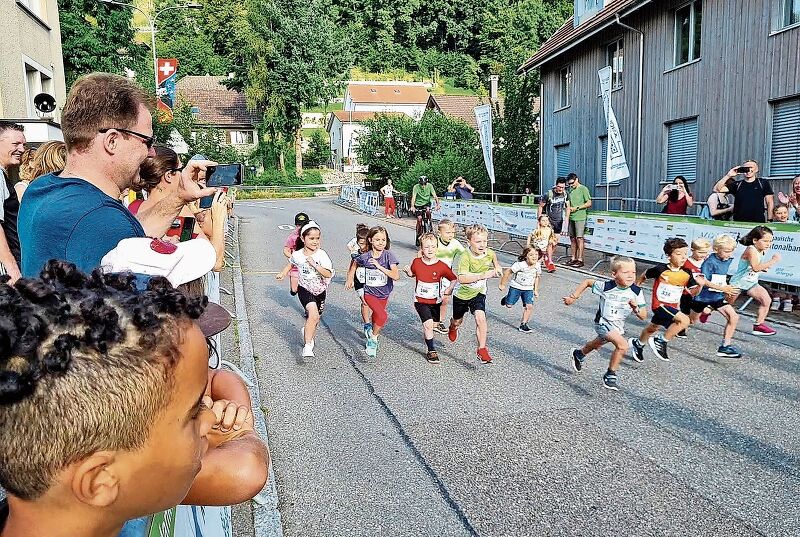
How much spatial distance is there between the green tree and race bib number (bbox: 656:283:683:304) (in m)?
Result: 31.6

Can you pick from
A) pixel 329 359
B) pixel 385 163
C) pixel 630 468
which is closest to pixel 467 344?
pixel 329 359

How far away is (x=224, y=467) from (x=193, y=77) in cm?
8528

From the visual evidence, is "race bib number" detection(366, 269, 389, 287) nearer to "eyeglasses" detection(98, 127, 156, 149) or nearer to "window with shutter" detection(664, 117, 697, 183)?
"eyeglasses" detection(98, 127, 156, 149)

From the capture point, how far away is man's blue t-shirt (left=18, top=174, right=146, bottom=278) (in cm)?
209

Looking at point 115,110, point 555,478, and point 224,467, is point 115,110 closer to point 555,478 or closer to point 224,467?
point 224,467

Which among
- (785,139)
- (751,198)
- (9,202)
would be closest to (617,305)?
(9,202)

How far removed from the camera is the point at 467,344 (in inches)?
322

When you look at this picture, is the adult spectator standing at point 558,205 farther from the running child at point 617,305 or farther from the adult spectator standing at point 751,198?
the running child at point 617,305

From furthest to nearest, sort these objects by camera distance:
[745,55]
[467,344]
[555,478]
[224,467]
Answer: [745,55]
[467,344]
[555,478]
[224,467]

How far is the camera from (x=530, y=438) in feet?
16.6

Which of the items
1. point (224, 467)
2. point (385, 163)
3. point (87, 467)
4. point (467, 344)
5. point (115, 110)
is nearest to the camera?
point (87, 467)

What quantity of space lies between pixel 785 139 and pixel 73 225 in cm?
1625

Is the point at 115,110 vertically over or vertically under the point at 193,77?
under

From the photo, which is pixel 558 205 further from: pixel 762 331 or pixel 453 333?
pixel 453 333
